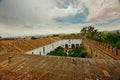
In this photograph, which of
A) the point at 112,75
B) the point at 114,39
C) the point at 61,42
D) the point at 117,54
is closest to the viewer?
the point at 112,75

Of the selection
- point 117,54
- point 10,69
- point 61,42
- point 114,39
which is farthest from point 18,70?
point 61,42

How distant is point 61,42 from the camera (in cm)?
5684

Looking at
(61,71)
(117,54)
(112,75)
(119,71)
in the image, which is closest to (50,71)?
(61,71)

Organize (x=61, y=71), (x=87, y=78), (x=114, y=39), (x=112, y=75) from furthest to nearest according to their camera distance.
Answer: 1. (x=114, y=39)
2. (x=61, y=71)
3. (x=112, y=75)
4. (x=87, y=78)

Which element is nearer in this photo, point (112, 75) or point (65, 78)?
point (65, 78)

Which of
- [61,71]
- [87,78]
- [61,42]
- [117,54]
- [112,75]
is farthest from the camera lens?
[61,42]

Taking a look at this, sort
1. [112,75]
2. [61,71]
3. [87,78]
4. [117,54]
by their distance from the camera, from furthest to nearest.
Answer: [117,54]
[61,71]
[112,75]
[87,78]

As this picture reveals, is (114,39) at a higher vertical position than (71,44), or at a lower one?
higher

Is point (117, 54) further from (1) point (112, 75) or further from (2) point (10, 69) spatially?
(2) point (10, 69)

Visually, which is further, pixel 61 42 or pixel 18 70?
pixel 61 42

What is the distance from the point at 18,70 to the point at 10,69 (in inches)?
25.0

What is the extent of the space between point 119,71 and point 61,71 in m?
3.62

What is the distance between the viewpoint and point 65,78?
A: 7.66 m

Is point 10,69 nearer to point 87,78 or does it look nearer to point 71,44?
point 87,78
